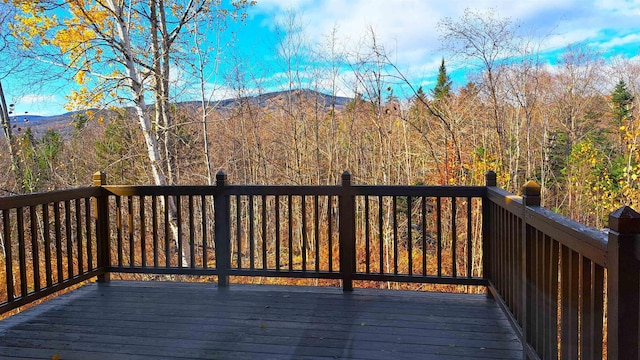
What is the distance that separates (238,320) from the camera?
119 inches

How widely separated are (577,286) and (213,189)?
3.04 metres

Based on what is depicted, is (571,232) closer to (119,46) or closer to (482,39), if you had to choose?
(482,39)

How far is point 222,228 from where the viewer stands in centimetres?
381

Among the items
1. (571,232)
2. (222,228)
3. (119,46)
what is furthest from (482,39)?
(571,232)

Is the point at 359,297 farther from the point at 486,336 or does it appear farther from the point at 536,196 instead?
the point at 536,196

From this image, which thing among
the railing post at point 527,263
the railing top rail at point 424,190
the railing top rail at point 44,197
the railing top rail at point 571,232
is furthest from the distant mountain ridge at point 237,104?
the railing top rail at point 571,232

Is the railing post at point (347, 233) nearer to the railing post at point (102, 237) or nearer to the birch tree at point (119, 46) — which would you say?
the railing post at point (102, 237)

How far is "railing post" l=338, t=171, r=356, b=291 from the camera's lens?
3.60 meters

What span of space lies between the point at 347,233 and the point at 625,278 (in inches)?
101

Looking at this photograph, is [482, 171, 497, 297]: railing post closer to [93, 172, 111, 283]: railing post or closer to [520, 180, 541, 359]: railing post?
[520, 180, 541, 359]: railing post

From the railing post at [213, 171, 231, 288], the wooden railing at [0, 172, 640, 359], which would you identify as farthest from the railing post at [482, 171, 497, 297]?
the railing post at [213, 171, 231, 288]

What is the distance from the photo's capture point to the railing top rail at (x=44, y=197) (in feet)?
9.93

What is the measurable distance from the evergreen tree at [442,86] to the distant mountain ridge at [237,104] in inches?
75.4

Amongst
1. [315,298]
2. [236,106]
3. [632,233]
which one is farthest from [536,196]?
[236,106]
